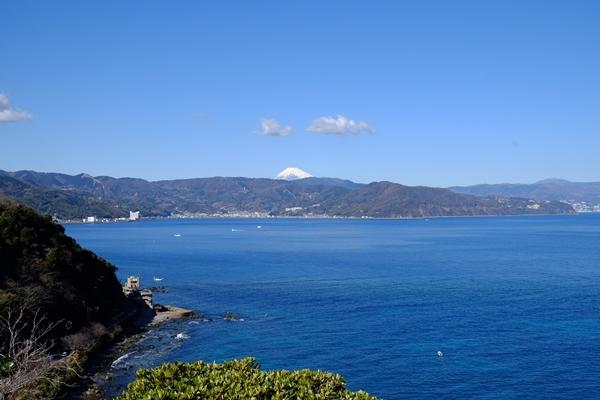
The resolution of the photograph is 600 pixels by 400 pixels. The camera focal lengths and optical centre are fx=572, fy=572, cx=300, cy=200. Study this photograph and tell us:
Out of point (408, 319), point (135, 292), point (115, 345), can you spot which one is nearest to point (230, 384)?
point (115, 345)

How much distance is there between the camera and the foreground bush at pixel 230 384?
17.0 m

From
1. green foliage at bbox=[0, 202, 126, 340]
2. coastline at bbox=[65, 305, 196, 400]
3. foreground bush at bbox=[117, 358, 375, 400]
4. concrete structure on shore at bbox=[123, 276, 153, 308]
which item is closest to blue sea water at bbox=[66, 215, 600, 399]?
coastline at bbox=[65, 305, 196, 400]

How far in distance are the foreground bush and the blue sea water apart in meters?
22.2

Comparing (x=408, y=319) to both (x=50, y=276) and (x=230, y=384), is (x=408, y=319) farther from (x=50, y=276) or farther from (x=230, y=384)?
(x=230, y=384)

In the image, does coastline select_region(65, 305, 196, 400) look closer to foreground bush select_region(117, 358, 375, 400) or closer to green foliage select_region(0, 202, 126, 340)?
green foliage select_region(0, 202, 126, 340)

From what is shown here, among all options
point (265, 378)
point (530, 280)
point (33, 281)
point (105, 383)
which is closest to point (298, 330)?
point (105, 383)

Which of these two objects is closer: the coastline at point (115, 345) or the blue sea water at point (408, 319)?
the coastline at point (115, 345)

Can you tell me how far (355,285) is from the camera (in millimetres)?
86562

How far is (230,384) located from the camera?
1780 cm

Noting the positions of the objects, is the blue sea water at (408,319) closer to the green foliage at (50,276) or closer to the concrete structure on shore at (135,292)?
the concrete structure on shore at (135,292)

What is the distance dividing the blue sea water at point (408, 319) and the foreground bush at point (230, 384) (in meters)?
22.2

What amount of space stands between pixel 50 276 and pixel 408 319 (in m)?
36.7

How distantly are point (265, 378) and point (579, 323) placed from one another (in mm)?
50022

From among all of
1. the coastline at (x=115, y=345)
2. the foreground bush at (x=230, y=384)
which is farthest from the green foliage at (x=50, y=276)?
the foreground bush at (x=230, y=384)
